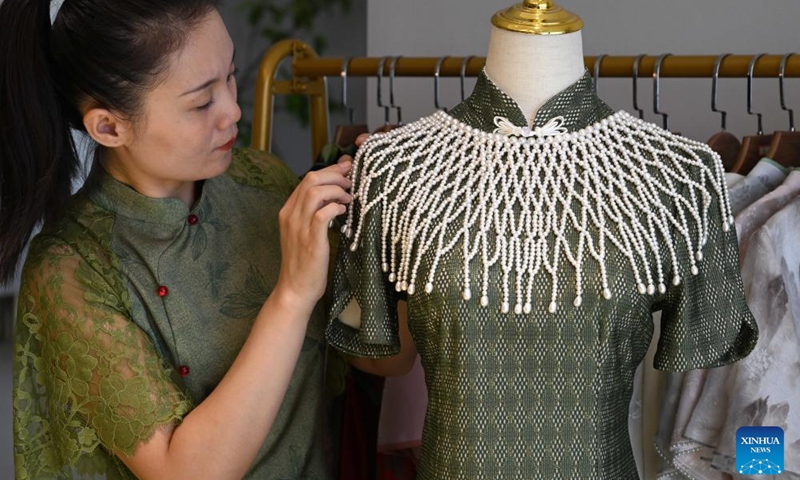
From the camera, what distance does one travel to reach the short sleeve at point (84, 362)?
47.8 inches

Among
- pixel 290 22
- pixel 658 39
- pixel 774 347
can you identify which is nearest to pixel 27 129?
pixel 774 347

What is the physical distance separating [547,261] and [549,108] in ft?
0.53

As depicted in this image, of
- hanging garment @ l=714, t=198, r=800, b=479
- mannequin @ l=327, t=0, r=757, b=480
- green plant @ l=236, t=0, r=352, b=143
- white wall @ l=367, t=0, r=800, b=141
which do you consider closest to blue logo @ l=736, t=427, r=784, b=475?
hanging garment @ l=714, t=198, r=800, b=479

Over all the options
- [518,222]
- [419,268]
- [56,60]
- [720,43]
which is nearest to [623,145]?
[518,222]

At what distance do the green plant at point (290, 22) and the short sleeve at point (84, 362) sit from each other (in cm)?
213

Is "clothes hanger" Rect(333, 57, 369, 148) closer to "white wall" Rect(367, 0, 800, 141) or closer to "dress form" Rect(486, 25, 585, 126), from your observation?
"dress form" Rect(486, 25, 585, 126)

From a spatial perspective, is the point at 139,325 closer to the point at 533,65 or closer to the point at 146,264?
the point at 146,264

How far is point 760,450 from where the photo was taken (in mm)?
1249

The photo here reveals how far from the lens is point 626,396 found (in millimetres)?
1158

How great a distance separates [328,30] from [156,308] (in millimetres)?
2203

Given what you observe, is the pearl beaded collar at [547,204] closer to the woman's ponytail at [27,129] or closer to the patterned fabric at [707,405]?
the patterned fabric at [707,405]

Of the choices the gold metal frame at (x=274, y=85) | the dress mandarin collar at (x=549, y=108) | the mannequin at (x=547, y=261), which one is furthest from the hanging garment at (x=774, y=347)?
the gold metal frame at (x=274, y=85)

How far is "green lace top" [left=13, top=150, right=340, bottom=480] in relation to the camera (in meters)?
1.22

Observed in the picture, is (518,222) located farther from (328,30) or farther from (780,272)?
(328,30)
